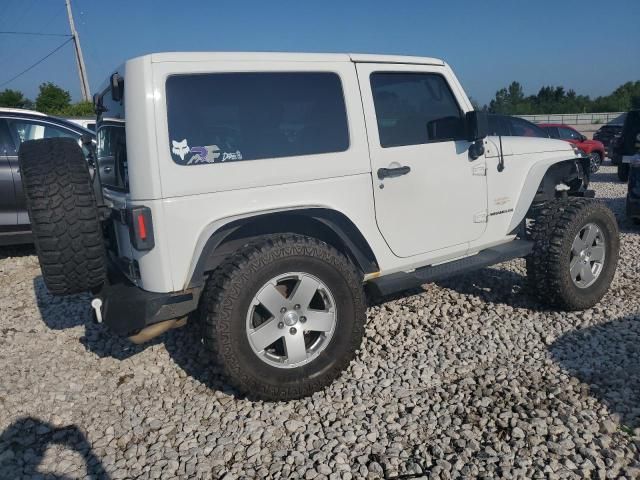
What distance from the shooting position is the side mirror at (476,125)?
11.7 ft

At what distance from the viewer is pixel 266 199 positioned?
2.88 meters

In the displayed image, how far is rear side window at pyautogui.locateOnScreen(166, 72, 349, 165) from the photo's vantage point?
2693mm

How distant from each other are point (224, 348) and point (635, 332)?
3.12m

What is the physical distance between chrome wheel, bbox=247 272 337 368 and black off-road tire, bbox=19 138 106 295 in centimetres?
97

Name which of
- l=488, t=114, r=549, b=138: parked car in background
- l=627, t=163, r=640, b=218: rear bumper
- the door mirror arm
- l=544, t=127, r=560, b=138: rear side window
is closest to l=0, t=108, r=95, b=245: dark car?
the door mirror arm

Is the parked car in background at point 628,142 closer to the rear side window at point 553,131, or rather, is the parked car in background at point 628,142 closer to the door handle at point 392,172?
the rear side window at point 553,131

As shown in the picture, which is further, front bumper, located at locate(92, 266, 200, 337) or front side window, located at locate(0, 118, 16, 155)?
front side window, located at locate(0, 118, 16, 155)

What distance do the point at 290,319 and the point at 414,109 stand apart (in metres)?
1.74

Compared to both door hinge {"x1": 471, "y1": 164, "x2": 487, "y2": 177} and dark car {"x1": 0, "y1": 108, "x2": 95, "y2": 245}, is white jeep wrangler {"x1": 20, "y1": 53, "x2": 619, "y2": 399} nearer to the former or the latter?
door hinge {"x1": 471, "y1": 164, "x2": 487, "y2": 177}

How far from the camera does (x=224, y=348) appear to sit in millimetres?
2791

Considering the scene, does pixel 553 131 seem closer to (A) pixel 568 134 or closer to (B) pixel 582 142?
(A) pixel 568 134

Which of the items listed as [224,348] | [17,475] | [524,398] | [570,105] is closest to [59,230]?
[224,348]

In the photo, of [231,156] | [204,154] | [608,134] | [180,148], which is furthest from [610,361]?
[608,134]

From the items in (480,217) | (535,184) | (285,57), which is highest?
(285,57)
